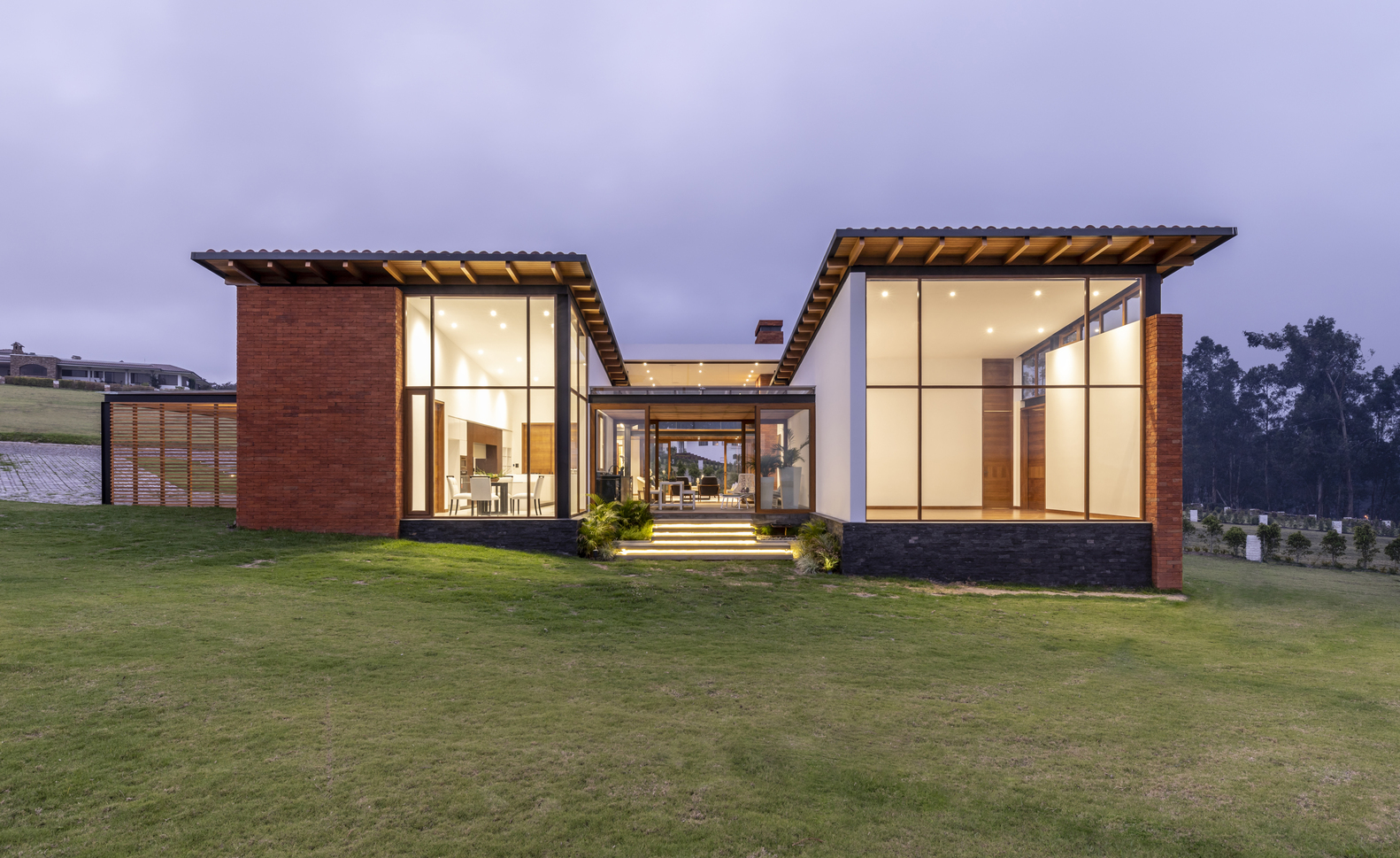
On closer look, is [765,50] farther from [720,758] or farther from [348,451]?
[720,758]

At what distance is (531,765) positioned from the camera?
10.9ft

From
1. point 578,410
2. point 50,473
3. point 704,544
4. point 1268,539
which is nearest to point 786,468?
point 704,544

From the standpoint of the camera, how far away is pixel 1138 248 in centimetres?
934

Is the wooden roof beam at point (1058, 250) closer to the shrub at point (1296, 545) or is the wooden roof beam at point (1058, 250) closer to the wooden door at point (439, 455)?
the wooden door at point (439, 455)

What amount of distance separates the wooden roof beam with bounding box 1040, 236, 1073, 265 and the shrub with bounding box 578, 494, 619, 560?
829 centimetres

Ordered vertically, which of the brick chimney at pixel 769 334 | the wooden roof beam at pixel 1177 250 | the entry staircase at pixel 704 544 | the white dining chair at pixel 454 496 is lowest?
the entry staircase at pixel 704 544

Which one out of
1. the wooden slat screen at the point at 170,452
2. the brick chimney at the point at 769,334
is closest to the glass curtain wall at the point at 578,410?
the wooden slat screen at the point at 170,452

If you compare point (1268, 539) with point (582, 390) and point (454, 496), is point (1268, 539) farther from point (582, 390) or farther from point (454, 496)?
point (454, 496)

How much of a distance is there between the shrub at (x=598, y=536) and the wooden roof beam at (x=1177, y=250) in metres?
9.70

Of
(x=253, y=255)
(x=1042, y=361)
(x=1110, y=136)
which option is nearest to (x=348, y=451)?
(x=253, y=255)

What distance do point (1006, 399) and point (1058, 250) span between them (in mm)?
6570

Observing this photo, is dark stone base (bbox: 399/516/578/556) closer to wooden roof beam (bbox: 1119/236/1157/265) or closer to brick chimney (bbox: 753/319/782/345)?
wooden roof beam (bbox: 1119/236/1157/265)

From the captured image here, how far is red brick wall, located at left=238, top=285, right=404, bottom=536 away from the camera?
1007 cm

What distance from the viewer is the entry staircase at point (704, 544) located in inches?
440
